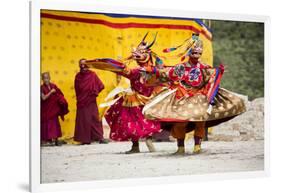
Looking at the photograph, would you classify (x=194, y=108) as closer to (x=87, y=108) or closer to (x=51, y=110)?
(x=87, y=108)

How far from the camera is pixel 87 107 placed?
13.5ft

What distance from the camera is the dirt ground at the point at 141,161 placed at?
404 cm

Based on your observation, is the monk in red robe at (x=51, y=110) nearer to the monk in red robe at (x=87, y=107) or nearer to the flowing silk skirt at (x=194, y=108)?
the monk in red robe at (x=87, y=107)

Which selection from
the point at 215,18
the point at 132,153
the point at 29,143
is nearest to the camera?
the point at 29,143

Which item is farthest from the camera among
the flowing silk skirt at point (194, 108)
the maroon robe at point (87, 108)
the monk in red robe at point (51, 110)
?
the flowing silk skirt at point (194, 108)

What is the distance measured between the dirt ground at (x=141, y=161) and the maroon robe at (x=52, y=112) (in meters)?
0.12

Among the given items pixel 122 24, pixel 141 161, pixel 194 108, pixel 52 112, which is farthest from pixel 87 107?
pixel 194 108

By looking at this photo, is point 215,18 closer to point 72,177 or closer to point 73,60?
point 73,60

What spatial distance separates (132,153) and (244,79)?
1.23 m

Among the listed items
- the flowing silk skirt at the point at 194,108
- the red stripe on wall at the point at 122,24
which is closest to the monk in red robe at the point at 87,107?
the red stripe on wall at the point at 122,24

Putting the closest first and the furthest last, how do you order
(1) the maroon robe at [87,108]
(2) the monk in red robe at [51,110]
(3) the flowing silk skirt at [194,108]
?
(2) the monk in red robe at [51,110] → (1) the maroon robe at [87,108] → (3) the flowing silk skirt at [194,108]

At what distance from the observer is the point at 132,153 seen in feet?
13.9

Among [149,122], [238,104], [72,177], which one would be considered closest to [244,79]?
[238,104]

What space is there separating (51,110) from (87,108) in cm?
29
